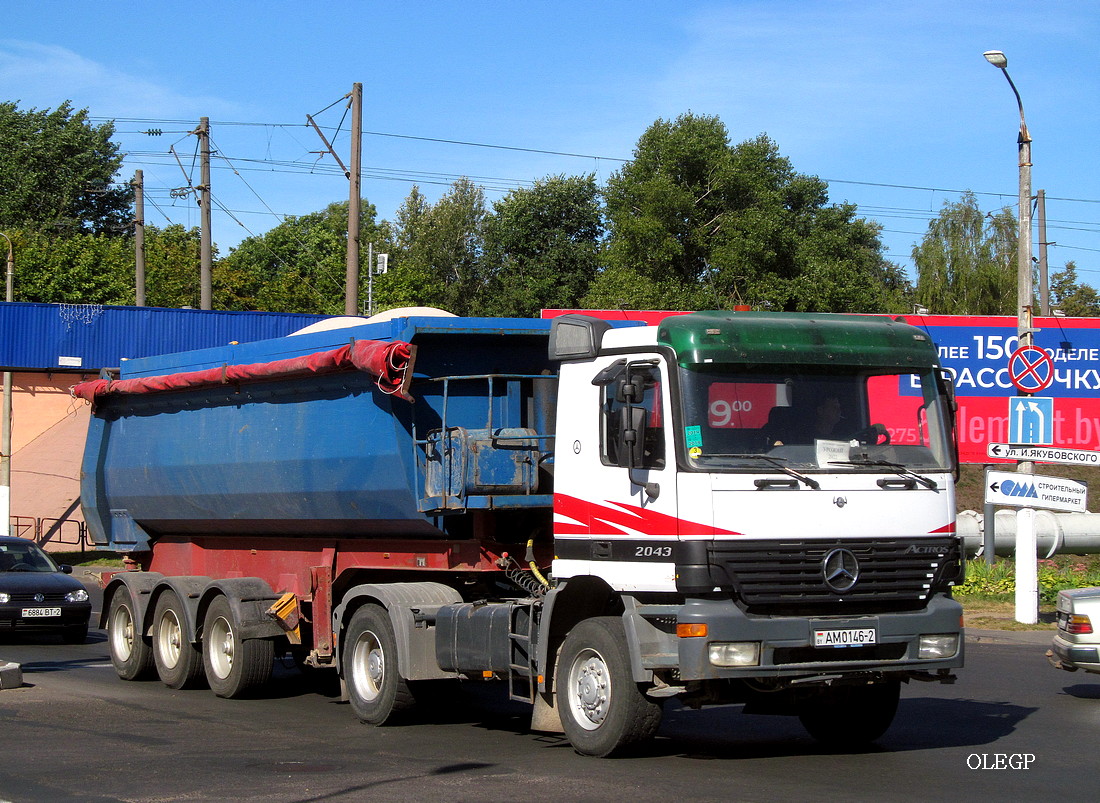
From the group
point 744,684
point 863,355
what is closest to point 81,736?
point 744,684

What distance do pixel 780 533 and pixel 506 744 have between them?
295cm

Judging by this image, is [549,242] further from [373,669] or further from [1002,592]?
[373,669]

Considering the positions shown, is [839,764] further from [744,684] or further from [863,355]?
[863,355]

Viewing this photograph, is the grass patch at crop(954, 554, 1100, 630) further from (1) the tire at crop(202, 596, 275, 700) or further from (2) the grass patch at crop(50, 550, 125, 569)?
(2) the grass patch at crop(50, 550, 125, 569)

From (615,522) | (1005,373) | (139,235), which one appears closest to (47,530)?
(139,235)

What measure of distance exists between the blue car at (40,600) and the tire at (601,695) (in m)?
10.8

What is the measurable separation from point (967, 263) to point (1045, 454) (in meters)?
41.4

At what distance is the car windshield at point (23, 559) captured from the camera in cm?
1812

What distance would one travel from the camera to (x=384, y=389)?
973cm

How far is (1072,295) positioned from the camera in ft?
267

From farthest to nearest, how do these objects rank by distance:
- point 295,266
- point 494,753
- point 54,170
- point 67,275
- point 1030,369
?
point 295,266, point 54,170, point 67,275, point 1030,369, point 494,753

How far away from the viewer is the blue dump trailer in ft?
25.8

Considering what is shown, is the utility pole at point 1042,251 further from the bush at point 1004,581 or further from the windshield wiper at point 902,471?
the windshield wiper at point 902,471

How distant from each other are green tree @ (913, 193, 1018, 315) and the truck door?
4490 centimetres
